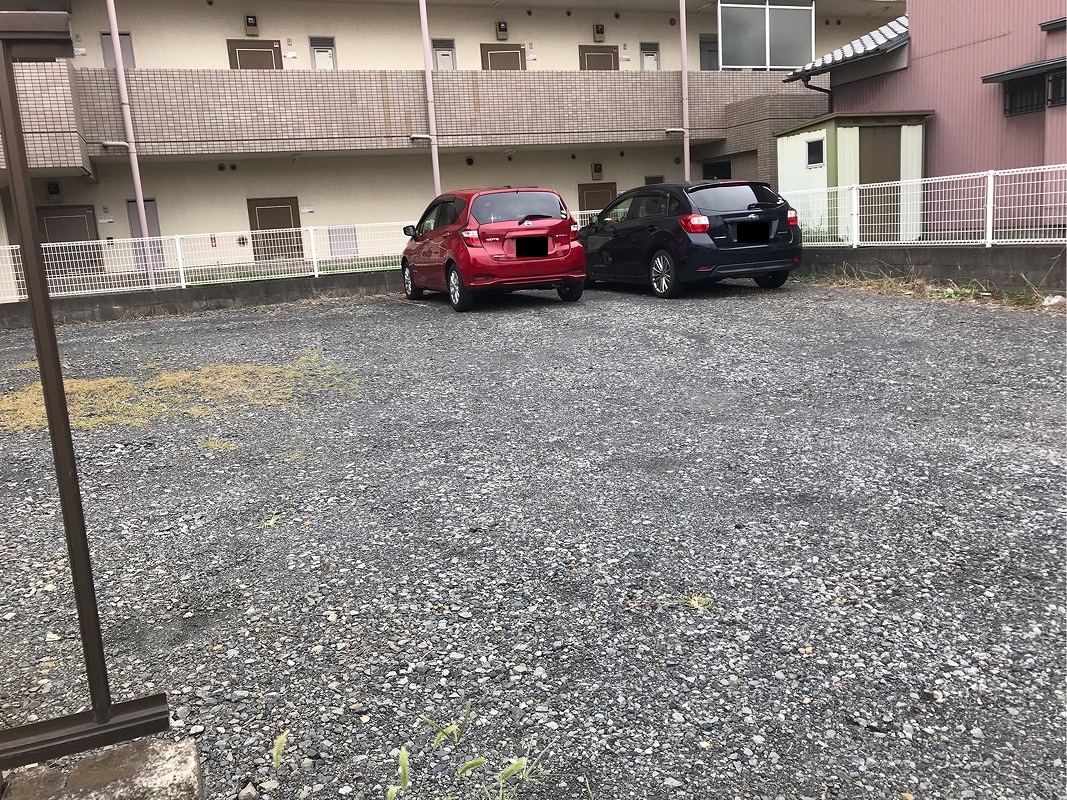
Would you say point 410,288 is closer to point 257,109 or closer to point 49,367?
point 257,109

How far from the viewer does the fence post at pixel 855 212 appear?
11.4m

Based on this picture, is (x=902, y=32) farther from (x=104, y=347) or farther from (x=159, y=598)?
(x=159, y=598)

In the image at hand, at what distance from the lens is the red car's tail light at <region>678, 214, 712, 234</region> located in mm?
10336

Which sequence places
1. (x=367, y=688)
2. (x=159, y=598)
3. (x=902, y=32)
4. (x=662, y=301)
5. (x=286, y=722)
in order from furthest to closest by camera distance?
(x=902, y=32) → (x=662, y=301) → (x=159, y=598) → (x=367, y=688) → (x=286, y=722)

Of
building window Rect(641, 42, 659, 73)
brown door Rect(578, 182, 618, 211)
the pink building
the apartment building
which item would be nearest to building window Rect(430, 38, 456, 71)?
the apartment building

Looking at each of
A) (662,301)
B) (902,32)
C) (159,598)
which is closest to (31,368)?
(159,598)

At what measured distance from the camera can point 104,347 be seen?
9633mm

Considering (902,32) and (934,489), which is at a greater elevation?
(902,32)

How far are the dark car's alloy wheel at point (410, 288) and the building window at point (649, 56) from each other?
35.0 feet

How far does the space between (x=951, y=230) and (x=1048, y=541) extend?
786cm

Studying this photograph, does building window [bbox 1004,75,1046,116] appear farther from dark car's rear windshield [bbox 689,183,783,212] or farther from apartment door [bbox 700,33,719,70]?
apartment door [bbox 700,33,719,70]

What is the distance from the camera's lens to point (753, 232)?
34.6 ft

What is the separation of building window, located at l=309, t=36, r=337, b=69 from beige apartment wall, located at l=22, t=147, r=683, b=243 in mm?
2107

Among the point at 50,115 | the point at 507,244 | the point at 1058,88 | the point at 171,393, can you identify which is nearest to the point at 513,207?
the point at 507,244
